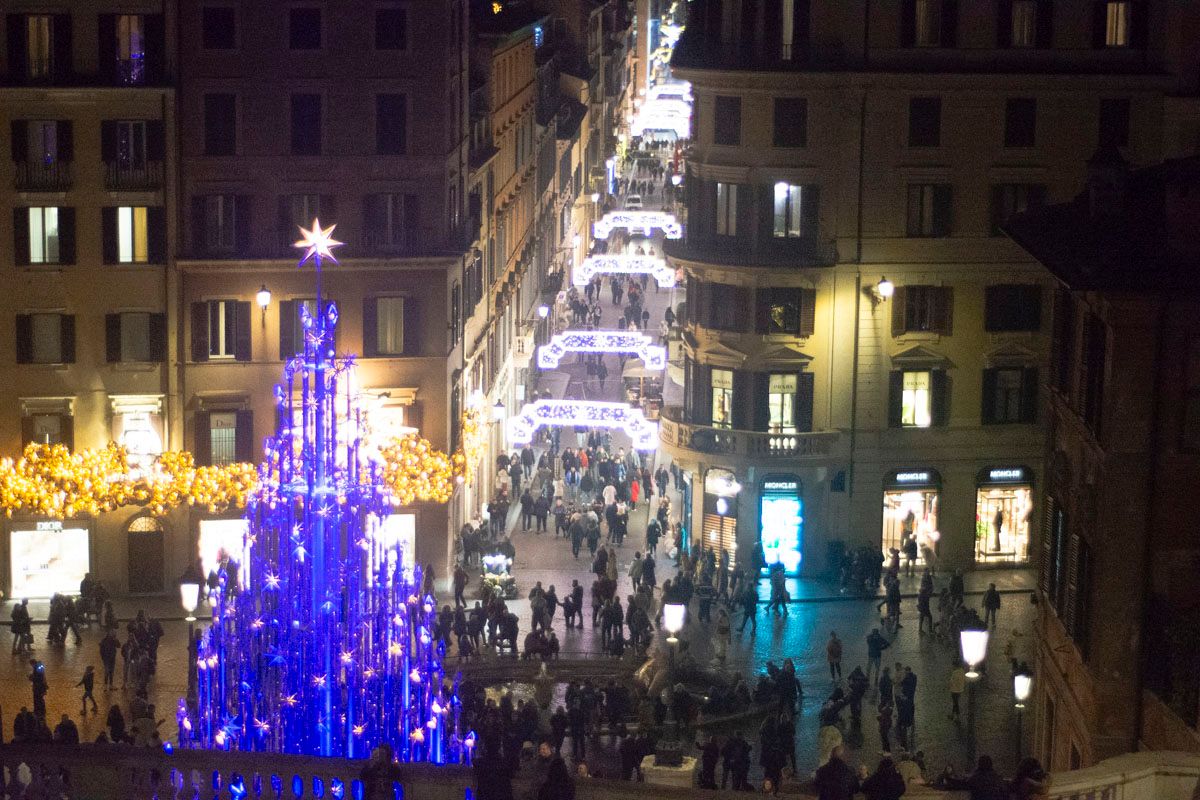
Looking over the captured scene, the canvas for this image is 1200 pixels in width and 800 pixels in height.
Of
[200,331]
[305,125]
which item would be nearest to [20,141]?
[200,331]

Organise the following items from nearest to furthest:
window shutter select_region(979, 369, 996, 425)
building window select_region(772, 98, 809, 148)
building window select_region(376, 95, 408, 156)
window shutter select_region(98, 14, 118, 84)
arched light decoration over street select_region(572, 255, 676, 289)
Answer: window shutter select_region(98, 14, 118, 84)
building window select_region(376, 95, 408, 156)
building window select_region(772, 98, 809, 148)
window shutter select_region(979, 369, 996, 425)
arched light decoration over street select_region(572, 255, 676, 289)

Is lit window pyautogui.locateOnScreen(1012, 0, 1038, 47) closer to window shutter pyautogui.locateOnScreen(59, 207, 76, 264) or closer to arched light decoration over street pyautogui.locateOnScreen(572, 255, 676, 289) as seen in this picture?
arched light decoration over street pyautogui.locateOnScreen(572, 255, 676, 289)

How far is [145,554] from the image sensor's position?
64938 mm

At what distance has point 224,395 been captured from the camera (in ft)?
212

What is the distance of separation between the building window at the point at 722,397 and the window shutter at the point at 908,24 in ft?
35.4

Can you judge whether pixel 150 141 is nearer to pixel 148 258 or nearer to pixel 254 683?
pixel 148 258

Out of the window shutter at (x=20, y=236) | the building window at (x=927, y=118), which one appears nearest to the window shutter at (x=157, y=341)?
the window shutter at (x=20, y=236)

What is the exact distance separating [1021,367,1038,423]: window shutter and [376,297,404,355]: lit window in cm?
1836

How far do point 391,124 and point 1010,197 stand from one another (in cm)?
1803

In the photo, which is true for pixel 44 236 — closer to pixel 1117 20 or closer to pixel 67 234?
pixel 67 234

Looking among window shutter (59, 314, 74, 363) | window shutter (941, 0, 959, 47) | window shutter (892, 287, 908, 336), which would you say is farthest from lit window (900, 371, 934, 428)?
window shutter (59, 314, 74, 363)

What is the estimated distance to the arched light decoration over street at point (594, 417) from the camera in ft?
232

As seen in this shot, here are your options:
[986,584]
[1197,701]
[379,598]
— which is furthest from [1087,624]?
[986,584]

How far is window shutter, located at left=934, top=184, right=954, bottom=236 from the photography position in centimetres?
6762
